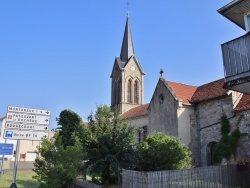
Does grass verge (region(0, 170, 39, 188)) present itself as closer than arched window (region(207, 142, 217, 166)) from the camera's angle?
Yes

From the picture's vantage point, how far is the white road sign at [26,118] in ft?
30.9

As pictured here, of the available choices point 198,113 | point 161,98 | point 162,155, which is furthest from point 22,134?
point 161,98

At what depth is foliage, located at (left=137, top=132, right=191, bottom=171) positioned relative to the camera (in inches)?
677

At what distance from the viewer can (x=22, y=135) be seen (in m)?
9.43

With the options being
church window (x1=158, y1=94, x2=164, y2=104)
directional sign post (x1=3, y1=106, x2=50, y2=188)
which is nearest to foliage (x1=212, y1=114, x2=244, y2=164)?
church window (x1=158, y1=94, x2=164, y2=104)

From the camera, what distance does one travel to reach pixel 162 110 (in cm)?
2661

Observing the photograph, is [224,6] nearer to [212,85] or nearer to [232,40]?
[232,40]

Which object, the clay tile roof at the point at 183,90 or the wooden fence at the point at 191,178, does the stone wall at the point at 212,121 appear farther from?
the wooden fence at the point at 191,178

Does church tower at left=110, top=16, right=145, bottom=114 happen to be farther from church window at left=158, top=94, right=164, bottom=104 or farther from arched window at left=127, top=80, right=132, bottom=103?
church window at left=158, top=94, right=164, bottom=104

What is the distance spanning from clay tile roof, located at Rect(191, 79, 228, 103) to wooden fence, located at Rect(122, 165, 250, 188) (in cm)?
979

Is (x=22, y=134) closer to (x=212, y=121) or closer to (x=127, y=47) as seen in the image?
(x=212, y=121)

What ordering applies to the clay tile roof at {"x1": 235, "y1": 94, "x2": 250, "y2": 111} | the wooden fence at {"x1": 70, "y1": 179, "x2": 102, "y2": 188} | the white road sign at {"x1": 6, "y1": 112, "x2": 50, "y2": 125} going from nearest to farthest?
the white road sign at {"x1": 6, "y1": 112, "x2": 50, "y2": 125}
the wooden fence at {"x1": 70, "y1": 179, "x2": 102, "y2": 188}
the clay tile roof at {"x1": 235, "y1": 94, "x2": 250, "y2": 111}

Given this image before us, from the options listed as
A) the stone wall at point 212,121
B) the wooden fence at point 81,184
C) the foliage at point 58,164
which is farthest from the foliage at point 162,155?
the stone wall at point 212,121

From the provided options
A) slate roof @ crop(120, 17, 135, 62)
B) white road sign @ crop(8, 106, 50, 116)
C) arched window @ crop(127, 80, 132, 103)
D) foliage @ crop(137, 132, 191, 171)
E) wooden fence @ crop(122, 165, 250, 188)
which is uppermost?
slate roof @ crop(120, 17, 135, 62)
